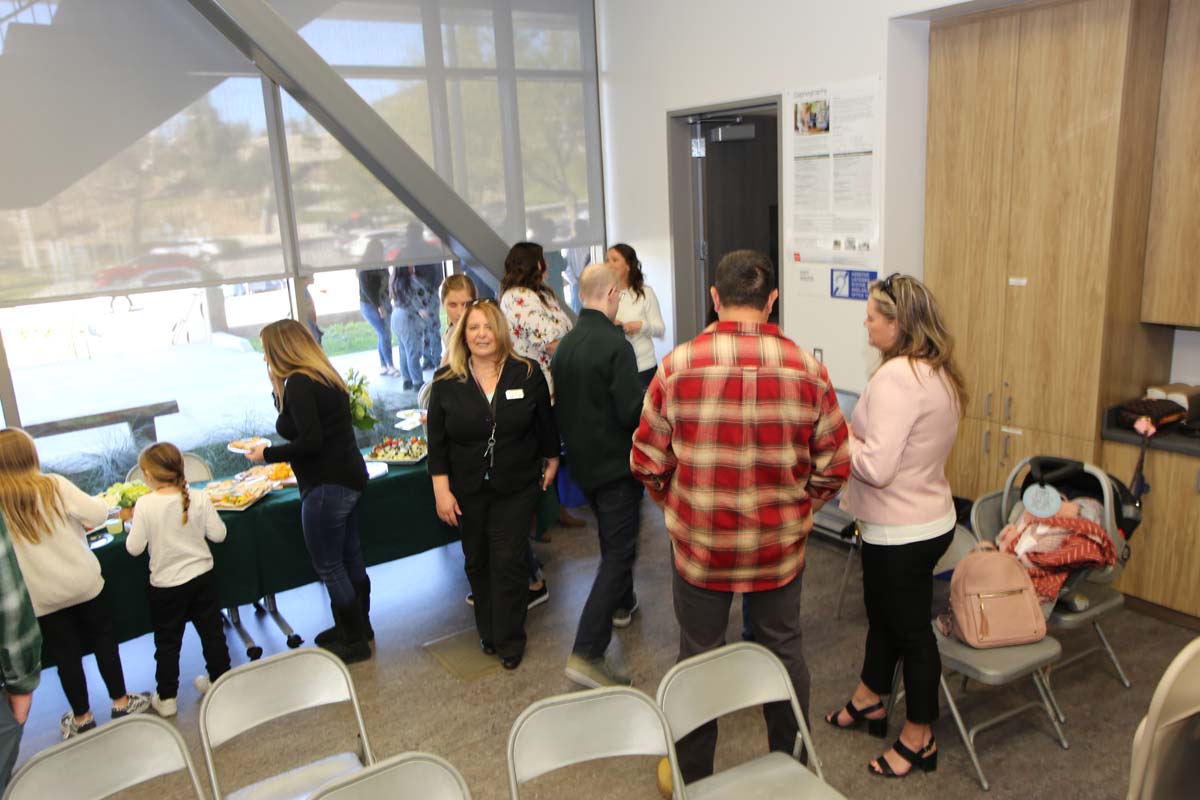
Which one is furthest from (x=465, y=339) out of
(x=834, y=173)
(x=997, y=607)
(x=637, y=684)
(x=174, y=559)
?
(x=834, y=173)

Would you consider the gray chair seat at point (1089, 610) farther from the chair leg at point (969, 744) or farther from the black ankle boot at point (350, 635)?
the black ankle boot at point (350, 635)

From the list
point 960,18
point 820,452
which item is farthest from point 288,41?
point 820,452

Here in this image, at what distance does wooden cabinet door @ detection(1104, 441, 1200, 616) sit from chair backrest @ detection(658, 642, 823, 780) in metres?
2.37

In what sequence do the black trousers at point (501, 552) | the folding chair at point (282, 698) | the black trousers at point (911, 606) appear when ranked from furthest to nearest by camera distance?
the black trousers at point (501, 552) < the black trousers at point (911, 606) < the folding chair at point (282, 698)

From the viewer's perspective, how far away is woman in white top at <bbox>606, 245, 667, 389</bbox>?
5.19 meters

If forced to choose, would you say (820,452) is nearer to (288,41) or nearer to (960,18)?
(960,18)

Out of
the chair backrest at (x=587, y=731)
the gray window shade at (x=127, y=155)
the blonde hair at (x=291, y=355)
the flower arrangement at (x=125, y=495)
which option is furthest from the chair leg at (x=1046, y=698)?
the gray window shade at (x=127, y=155)

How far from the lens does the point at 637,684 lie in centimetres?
362

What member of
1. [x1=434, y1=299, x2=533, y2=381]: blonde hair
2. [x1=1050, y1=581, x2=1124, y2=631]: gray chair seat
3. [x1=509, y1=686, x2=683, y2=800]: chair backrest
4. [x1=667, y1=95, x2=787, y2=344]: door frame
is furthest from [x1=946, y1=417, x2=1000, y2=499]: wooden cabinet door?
[x1=509, y1=686, x2=683, y2=800]: chair backrest

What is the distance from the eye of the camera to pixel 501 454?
360 cm

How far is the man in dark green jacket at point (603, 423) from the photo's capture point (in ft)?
10.9

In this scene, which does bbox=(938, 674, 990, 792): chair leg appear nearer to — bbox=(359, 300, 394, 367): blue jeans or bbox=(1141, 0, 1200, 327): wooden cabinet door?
bbox=(1141, 0, 1200, 327): wooden cabinet door

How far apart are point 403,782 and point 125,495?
2.50 metres

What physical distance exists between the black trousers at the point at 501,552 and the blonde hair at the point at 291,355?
2.54ft
